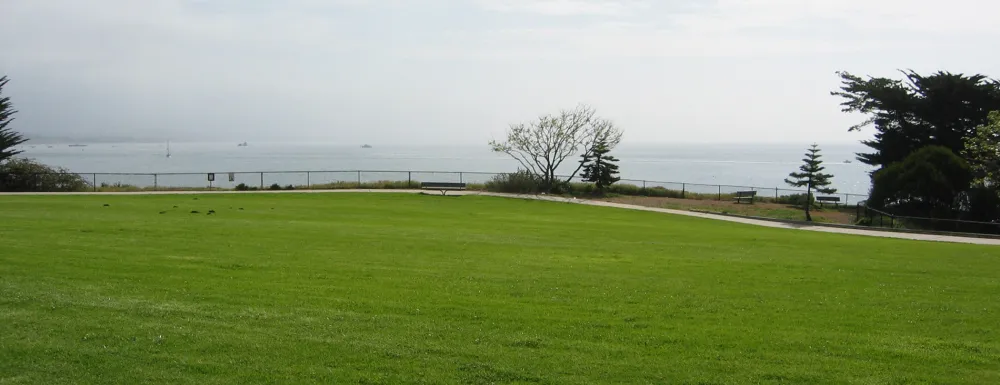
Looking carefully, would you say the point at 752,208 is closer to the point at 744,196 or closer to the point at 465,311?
the point at 744,196

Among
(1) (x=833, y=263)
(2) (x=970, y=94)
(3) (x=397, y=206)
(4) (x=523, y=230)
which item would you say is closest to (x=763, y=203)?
(2) (x=970, y=94)

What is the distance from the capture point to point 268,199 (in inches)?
1314

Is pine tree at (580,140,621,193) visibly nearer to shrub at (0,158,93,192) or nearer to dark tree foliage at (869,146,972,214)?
dark tree foliage at (869,146,972,214)

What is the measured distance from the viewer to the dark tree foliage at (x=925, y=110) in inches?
1635

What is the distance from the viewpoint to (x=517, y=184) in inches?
1692

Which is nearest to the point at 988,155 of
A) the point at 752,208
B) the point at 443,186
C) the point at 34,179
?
the point at 752,208

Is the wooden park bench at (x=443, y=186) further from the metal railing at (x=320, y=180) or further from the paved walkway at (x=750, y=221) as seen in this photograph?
the metal railing at (x=320, y=180)

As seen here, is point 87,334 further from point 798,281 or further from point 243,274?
point 798,281

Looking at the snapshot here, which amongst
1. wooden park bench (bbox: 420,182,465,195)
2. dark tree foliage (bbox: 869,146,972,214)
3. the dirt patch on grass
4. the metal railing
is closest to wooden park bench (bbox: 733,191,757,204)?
the dirt patch on grass

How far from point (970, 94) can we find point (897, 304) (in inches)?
1546

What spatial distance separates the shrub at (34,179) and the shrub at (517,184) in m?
22.2

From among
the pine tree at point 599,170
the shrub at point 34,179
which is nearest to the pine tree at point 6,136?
the shrub at point 34,179

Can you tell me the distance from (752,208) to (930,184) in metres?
8.20

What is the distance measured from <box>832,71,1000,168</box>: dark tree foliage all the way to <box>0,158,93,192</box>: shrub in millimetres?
45879
